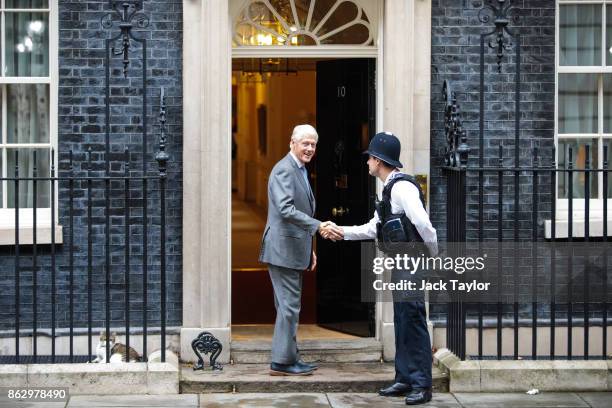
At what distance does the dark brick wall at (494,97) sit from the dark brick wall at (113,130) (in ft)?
6.83

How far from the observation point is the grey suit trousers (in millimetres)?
9078

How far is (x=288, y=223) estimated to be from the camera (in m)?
9.03

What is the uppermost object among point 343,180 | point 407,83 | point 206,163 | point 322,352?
point 407,83

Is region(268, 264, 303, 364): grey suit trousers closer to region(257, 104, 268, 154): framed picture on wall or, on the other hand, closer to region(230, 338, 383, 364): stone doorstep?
region(230, 338, 383, 364): stone doorstep

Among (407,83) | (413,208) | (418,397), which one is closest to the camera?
(413,208)

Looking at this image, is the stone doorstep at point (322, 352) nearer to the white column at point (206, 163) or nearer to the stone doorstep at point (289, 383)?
the white column at point (206, 163)

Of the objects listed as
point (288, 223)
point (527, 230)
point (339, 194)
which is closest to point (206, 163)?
point (288, 223)

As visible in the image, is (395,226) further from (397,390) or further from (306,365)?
(306,365)

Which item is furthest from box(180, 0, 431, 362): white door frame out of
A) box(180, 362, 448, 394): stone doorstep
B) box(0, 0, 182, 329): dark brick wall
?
box(180, 362, 448, 394): stone doorstep

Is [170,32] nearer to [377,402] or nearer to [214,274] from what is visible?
[214,274]

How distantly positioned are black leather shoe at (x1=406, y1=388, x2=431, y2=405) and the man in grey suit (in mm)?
991

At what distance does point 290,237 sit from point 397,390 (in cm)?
134

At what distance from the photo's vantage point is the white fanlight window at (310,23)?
1018cm

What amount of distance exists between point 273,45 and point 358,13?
29.6 inches
